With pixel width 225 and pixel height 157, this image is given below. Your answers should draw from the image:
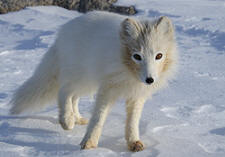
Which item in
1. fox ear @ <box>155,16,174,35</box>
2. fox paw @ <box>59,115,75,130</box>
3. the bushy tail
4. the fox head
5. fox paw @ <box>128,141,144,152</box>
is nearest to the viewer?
the fox head

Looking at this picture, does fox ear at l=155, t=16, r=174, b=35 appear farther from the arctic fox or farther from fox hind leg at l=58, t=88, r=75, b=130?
fox hind leg at l=58, t=88, r=75, b=130

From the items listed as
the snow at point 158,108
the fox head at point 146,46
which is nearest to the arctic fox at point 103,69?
the fox head at point 146,46

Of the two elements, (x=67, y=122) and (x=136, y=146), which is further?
(x=67, y=122)

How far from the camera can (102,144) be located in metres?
2.97

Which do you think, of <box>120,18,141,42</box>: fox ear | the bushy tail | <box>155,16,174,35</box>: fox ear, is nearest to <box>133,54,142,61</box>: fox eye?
<box>120,18,141,42</box>: fox ear

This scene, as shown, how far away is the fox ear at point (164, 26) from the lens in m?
2.69

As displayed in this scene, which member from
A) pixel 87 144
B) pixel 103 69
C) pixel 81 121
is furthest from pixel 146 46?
pixel 81 121

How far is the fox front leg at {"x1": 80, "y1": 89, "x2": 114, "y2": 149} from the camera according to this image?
282 cm

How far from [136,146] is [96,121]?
328 millimetres

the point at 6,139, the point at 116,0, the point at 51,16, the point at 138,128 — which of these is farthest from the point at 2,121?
the point at 116,0

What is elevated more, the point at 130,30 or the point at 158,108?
the point at 130,30

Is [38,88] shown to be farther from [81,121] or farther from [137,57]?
[137,57]

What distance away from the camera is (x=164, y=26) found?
2721 mm

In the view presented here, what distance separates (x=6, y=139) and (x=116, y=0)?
18.2ft
